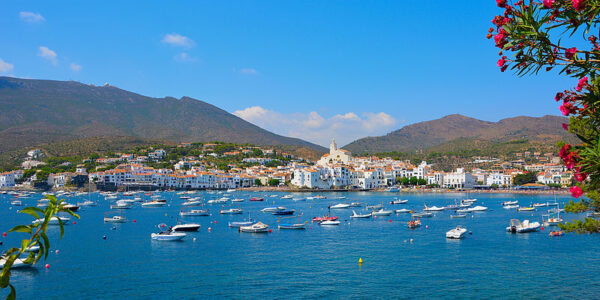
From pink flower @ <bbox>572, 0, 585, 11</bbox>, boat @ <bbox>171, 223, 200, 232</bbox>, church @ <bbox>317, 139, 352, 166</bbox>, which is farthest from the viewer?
church @ <bbox>317, 139, 352, 166</bbox>

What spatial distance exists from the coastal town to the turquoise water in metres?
76.6

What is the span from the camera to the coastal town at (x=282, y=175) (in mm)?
113688

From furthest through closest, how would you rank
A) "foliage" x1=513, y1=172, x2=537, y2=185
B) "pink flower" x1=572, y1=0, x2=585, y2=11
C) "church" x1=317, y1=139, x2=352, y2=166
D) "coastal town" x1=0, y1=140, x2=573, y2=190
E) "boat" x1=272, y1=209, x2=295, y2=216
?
1. "church" x1=317, y1=139, x2=352, y2=166
2. "coastal town" x1=0, y1=140, x2=573, y2=190
3. "foliage" x1=513, y1=172, x2=537, y2=185
4. "boat" x1=272, y1=209, x2=295, y2=216
5. "pink flower" x1=572, y1=0, x2=585, y2=11

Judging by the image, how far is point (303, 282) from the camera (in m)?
22.4

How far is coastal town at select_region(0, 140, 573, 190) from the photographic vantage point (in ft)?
373

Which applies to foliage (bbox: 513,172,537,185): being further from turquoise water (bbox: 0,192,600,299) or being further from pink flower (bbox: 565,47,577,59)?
pink flower (bbox: 565,47,577,59)

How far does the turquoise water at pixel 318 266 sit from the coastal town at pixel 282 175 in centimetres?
7655

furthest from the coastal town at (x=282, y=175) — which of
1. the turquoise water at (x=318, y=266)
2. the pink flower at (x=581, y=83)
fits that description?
the pink flower at (x=581, y=83)

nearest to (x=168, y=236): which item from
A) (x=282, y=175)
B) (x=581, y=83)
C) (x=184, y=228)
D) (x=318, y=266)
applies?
(x=184, y=228)

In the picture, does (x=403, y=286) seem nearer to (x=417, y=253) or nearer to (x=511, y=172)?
(x=417, y=253)

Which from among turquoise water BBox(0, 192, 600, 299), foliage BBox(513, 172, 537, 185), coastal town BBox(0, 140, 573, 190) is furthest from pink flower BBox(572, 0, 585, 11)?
foliage BBox(513, 172, 537, 185)

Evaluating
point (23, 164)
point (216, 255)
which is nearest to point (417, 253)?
point (216, 255)

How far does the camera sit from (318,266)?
25953 mm

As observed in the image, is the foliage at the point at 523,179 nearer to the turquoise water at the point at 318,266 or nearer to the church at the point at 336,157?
the church at the point at 336,157
